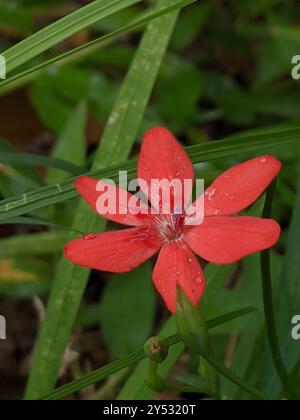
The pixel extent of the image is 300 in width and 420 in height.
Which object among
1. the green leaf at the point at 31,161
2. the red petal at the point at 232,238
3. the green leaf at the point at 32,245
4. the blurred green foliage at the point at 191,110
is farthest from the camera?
the green leaf at the point at 32,245

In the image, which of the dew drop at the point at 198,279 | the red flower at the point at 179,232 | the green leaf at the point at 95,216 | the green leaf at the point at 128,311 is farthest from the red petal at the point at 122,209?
the green leaf at the point at 128,311

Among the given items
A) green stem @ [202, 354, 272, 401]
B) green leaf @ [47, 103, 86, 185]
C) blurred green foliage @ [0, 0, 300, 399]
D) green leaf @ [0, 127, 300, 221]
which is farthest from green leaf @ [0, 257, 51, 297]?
green stem @ [202, 354, 272, 401]

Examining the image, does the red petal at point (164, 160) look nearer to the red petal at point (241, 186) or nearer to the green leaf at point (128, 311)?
the red petal at point (241, 186)

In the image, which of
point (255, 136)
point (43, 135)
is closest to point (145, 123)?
point (43, 135)

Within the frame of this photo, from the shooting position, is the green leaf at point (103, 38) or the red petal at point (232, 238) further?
the green leaf at point (103, 38)

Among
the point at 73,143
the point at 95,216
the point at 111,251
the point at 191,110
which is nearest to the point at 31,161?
the point at 95,216

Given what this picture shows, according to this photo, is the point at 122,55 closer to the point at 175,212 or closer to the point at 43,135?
the point at 43,135
